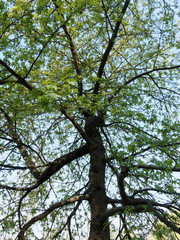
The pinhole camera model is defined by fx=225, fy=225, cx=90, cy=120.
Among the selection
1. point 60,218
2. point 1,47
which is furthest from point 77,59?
point 60,218

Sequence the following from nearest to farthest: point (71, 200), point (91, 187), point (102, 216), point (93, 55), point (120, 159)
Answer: point (120, 159) < point (102, 216) < point (71, 200) < point (91, 187) < point (93, 55)

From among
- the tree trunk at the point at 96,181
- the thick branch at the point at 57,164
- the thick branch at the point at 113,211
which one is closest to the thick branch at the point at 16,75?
the thick branch at the point at 57,164

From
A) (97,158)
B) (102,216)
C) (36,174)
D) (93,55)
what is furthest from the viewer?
(93,55)

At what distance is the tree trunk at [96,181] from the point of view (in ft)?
15.4

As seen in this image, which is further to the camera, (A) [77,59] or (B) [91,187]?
(A) [77,59]

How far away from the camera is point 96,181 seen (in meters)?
5.52

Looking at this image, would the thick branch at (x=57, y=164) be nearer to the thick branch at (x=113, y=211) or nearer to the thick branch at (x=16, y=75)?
the thick branch at (x=113, y=211)

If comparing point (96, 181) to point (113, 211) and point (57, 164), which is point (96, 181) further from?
point (113, 211)

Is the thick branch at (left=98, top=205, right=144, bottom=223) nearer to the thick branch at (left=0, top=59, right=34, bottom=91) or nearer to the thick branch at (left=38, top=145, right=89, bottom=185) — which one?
the thick branch at (left=38, top=145, right=89, bottom=185)

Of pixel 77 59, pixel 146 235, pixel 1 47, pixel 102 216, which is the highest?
pixel 77 59

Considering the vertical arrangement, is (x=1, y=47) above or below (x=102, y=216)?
above

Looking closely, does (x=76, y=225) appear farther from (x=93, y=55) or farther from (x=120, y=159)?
(x=93, y=55)

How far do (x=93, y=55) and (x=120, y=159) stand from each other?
4.35 metres

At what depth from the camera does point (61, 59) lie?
7387 millimetres
